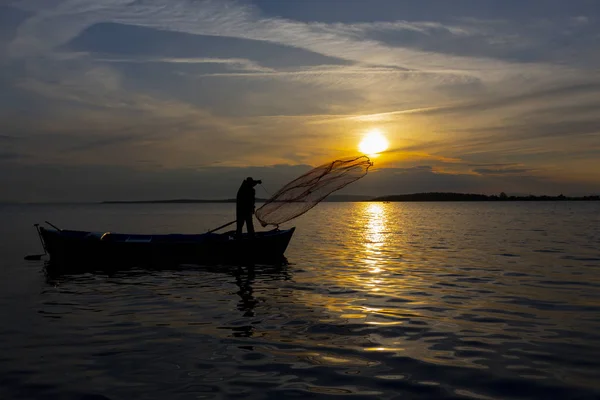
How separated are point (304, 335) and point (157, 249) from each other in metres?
15.4

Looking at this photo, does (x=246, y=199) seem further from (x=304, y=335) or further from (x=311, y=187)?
(x=304, y=335)

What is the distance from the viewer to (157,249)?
985 inches

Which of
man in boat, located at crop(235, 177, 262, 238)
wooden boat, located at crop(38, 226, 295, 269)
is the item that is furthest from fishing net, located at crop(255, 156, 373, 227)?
wooden boat, located at crop(38, 226, 295, 269)

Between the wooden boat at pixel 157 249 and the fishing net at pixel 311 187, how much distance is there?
1.67m

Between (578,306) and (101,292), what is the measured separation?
50.1 ft

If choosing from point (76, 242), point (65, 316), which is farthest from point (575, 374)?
point (76, 242)

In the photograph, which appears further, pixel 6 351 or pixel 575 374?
pixel 6 351

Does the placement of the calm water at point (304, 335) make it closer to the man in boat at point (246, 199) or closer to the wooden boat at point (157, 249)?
the wooden boat at point (157, 249)

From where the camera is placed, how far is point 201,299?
16.1 metres

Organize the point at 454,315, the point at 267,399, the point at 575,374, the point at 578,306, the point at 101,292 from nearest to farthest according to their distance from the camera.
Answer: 1. the point at 267,399
2. the point at 575,374
3. the point at 454,315
4. the point at 578,306
5. the point at 101,292

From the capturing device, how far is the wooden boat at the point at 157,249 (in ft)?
81.8

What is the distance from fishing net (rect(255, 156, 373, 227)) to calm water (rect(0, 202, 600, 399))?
3.30 meters

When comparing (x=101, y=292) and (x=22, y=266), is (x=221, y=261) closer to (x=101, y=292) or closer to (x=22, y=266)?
A: (x=101, y=292)

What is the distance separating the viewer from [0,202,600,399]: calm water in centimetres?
824
